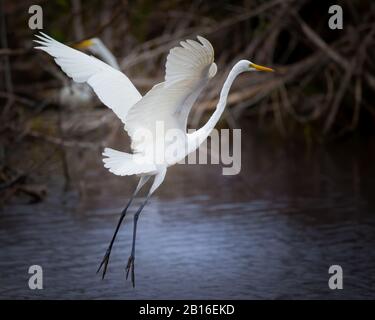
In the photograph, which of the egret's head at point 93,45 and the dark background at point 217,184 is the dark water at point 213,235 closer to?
the dark background at point 217,184

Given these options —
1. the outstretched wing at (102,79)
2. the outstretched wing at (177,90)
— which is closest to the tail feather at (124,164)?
the outstretched wing at (177,90)

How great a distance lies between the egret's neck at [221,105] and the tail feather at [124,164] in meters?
0.45

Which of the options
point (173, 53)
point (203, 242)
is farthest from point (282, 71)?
point (173, 53)

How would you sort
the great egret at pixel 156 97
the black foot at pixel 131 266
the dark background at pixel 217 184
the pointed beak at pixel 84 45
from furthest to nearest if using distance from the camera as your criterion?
the pointed beak at pixel 84 45 → the dark background at pixel 217 184 → the black foot at pixel 131 266 → the great egret at pixel 156 97

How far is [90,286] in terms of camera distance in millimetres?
6250

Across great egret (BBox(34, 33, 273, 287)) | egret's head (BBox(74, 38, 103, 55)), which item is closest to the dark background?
egret's head (BBox(74, 38, 103, 55))

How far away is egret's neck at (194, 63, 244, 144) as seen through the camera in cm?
589

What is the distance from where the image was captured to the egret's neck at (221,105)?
5.89m

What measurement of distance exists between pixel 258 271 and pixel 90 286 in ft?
4.38

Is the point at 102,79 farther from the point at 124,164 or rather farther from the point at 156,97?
the point at 156,97

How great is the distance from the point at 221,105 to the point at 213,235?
Result: 7.17 feet

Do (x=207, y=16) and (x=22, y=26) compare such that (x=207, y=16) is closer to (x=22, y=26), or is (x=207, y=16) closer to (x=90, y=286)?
(x=22, y=26)

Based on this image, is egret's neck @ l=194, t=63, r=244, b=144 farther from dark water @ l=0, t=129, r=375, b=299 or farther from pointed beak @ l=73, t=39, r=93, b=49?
pointed beak @ l=73, t=39, r=93, b=49

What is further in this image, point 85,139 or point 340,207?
point 85,139
